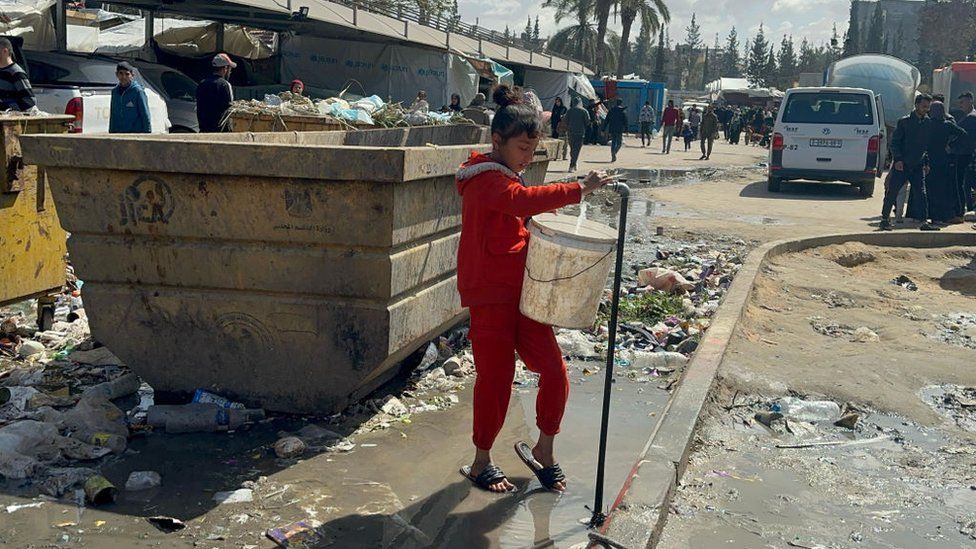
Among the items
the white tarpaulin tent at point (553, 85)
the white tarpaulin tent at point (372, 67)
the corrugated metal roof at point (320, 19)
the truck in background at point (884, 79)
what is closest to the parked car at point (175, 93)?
the corrugated metal roof at point (320, 19)

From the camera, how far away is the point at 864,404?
546cm

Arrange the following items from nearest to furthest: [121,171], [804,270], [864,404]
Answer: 1. [121,171]
2. [864,404]
3. [804,270]

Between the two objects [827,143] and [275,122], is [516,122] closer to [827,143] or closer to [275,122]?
[275,122]

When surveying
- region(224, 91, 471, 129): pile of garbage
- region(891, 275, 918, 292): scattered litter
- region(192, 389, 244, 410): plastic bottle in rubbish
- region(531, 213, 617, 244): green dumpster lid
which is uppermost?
region(224, 91, 471, 129): pile of garbage

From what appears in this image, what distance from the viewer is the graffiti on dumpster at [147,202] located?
4.39 m

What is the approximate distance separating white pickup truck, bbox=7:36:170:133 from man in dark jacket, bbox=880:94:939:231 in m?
9.58

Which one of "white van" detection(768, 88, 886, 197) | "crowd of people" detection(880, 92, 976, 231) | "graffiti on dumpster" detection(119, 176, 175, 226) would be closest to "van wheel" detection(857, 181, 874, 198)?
"white van" detection(768, 88, 886, 197)

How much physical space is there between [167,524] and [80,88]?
8998 millimetres

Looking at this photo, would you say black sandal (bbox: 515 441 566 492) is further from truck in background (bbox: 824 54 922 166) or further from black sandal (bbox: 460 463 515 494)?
Result: truck in background (bbox: 824 54 922 166)

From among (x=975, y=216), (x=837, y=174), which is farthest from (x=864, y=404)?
(x=837, y=174)

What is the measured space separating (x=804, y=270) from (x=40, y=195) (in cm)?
680

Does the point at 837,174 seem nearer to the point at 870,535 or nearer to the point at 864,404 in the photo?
the point at 864,404

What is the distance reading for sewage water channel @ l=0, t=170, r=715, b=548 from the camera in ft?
11.7

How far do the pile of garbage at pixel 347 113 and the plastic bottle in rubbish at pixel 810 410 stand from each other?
4.74m
